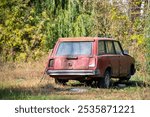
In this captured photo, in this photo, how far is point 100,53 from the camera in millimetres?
18016

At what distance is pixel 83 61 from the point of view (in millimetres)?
17547

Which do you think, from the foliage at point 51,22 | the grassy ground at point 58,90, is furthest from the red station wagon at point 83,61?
the foliage at point 51,22

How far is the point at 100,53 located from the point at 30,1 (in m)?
13.6

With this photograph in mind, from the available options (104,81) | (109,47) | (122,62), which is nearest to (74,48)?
(104,81)

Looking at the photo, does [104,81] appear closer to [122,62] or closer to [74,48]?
[74,48]

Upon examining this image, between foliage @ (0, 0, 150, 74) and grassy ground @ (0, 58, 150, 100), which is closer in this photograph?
grassy ground @ (0, 58, 150, 100)

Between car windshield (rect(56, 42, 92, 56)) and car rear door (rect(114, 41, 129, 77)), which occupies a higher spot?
car windshield (rect(56, 42, 92, 56))

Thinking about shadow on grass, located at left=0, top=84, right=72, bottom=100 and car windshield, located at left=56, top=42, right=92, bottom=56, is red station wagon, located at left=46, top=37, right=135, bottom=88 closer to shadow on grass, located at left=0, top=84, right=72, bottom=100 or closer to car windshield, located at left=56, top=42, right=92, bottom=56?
car windshield, located at left=56, top=42, right=92, bottom=56

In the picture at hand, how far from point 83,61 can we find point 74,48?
78 centimetres

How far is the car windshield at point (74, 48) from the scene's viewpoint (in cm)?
1786

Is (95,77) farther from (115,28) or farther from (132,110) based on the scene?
(115,28)

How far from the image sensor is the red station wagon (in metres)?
17.5

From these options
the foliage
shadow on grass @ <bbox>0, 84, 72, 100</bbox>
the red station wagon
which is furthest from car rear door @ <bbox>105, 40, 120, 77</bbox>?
Result: the foliage

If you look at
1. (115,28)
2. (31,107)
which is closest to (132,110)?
(31,107)
